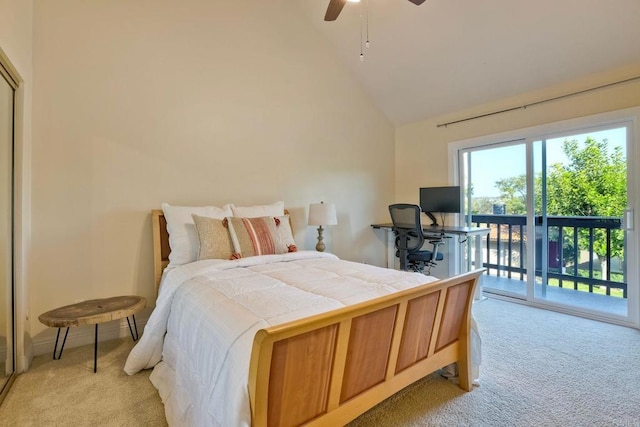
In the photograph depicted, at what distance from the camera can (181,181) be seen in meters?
3.00

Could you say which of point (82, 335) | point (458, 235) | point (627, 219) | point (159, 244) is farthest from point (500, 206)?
point (82, 335)

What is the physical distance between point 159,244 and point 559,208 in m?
4.02

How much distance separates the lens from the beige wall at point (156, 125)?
2.48m

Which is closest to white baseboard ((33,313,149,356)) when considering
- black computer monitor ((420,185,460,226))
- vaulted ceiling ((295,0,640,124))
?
black computer monitor ((420,185,460,226))

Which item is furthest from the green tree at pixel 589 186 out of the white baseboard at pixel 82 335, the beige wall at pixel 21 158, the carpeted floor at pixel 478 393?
the beige wall at pixel 21 158

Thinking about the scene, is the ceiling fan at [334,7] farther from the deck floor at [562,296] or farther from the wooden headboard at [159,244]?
the deck floor at [562,296]

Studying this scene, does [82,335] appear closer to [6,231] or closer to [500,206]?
[6,231]

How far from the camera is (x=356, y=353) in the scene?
139 centimetres

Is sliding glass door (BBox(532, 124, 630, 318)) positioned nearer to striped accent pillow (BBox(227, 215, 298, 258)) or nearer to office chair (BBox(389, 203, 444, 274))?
office chair (BBox(389, 203, 444, 274))

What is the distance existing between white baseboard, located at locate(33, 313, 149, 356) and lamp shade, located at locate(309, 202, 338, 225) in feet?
6.21

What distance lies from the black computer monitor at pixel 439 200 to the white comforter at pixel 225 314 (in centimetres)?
218

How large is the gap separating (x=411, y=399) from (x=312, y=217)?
215 cm

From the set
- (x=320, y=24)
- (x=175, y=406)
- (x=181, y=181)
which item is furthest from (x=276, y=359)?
(x=320, y=24)

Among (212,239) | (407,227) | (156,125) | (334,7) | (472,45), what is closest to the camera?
(334,7)
